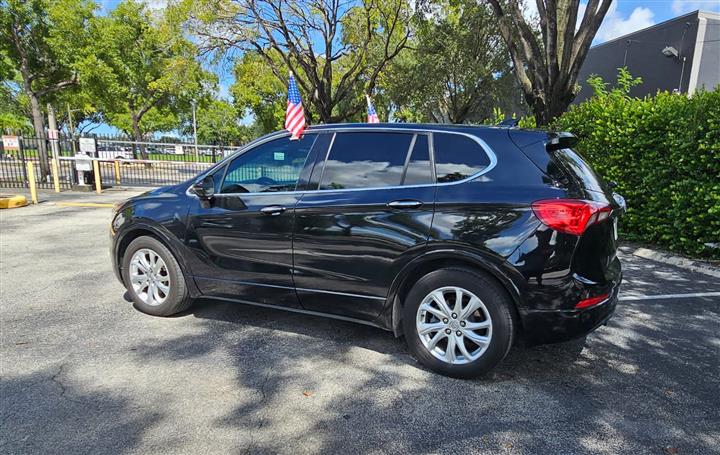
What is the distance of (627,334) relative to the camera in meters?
4.11

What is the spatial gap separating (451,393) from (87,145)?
16248 millimetres

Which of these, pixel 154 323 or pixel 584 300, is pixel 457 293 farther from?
pixel 154 323

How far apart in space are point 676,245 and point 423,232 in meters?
5.84

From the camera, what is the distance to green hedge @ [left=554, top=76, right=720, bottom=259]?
640 centimetres

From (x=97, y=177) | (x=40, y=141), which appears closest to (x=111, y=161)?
(x=97, y=177)

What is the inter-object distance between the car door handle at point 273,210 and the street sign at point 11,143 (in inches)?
581

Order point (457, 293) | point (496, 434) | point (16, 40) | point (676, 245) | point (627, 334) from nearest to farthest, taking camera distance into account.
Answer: point (496, 434), point (457, 293), point (627, 334), point (676, 245), point (16, 40)

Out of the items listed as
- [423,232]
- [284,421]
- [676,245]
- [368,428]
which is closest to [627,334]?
[423,232]

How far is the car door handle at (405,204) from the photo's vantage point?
10.7 feet

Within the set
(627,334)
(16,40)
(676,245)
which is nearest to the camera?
(627,334)

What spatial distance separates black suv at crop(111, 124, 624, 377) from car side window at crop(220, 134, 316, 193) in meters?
0.01

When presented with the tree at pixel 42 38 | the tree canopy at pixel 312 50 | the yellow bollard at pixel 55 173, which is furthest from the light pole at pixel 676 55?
the yellow bollard at pixel 55 173

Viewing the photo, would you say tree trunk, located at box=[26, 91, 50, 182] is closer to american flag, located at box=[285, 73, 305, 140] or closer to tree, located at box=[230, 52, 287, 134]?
tree, located at box=[230, 52, 287, 134]

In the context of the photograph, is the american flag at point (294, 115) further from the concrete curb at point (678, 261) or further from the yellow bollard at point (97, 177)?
the yellow bollard at point (97, 177)
